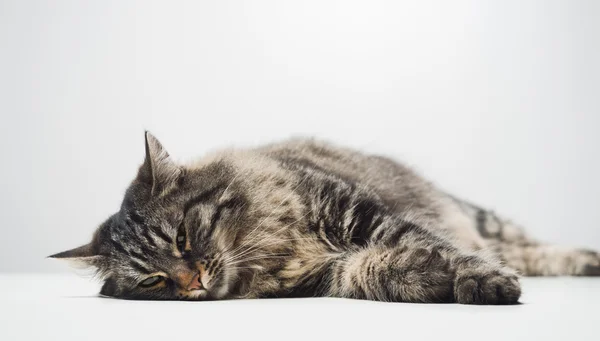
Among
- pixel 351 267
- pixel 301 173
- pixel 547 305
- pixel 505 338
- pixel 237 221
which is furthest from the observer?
pixel 301 173

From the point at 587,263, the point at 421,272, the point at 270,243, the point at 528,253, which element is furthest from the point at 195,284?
the point at 587,263

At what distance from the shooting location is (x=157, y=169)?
232cm

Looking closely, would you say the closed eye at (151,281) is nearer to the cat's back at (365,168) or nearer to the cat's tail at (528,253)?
the cat's back at (365,168)

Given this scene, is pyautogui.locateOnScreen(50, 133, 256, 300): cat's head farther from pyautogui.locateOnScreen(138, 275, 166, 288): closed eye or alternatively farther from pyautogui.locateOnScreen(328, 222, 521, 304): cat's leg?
pyautogui.locateOnScreen(328, 222, 521, 304): cat's leg

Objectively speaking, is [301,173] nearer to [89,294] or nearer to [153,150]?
[153,150]

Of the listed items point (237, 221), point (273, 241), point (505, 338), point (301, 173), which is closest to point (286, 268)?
point (273, 241)

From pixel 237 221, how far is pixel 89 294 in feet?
2.64

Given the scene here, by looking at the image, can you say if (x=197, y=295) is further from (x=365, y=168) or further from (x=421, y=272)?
(x=365, y=168)

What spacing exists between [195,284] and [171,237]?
0.60ft

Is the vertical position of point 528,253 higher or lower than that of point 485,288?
lower

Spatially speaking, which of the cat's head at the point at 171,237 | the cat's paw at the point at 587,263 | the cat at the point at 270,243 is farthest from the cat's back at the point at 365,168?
the cat's paw at the point at 587,263

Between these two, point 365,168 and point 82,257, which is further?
point 365,168

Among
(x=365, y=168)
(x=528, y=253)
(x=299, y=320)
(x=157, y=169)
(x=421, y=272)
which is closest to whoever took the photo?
(x=299, y=320)

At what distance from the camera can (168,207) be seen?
2.23m
